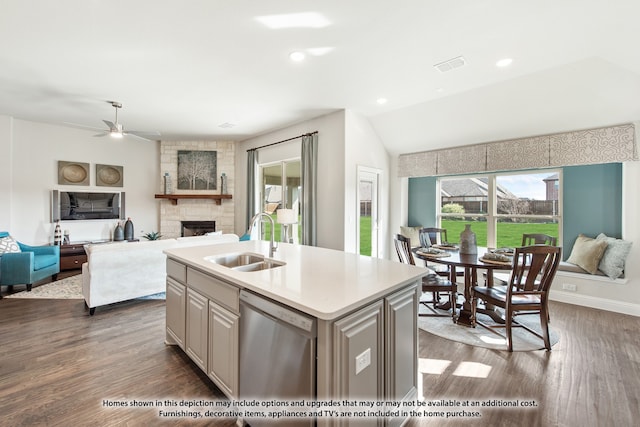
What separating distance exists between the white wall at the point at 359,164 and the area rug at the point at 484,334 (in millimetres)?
1678

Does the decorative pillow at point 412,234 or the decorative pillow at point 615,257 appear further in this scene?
the decorative pillow at point 412,234

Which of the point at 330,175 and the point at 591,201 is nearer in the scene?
the point at 591,201

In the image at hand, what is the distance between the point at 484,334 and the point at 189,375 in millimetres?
2909

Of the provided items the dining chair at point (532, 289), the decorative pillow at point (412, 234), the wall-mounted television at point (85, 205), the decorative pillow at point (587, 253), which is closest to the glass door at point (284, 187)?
the decorative pillow at point (412, 234)

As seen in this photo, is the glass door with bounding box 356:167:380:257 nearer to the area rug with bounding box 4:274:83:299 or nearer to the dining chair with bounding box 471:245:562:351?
the dining chair with bounding box 471:245:562:351

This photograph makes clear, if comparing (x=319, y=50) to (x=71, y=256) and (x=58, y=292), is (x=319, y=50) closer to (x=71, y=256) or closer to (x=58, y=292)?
(x=58, y=292)

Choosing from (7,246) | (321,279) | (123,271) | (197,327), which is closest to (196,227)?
(7,246)

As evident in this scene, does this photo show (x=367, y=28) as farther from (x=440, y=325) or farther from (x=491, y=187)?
Answer: (x=491, y=187)

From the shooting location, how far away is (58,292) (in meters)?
4.15

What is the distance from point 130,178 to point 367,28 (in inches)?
246

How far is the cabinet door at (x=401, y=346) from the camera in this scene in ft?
5.21

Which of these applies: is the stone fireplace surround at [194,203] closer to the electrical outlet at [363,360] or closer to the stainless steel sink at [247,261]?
the stainless steel sink at [247,261]

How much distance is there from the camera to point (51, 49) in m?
2.75

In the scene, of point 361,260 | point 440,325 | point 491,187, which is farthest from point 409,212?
point 361,260
